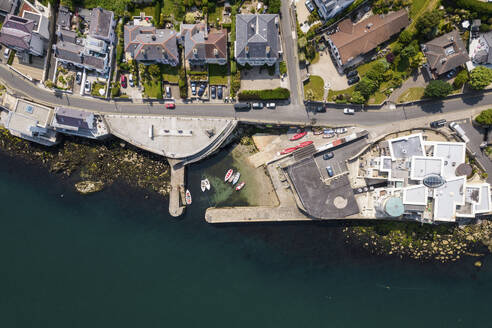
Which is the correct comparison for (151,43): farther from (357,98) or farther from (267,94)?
(357,98)

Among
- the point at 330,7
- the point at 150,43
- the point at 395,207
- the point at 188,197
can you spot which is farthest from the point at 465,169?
the point at 150,43

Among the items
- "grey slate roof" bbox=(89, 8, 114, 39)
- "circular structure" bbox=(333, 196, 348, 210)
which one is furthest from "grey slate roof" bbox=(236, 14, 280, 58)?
"circular structure" bbox=(333, 196, 348, 210)

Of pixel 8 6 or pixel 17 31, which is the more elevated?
pixel 8 6

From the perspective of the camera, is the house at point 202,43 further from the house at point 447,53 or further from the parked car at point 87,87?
the house at point 447,53

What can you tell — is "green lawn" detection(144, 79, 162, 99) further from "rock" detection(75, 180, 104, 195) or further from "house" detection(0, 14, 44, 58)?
"rock" detection(75, 180, 104, 195)

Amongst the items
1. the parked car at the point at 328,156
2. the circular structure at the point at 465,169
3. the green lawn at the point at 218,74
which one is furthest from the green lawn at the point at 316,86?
the circular structure at the point at 465,169
